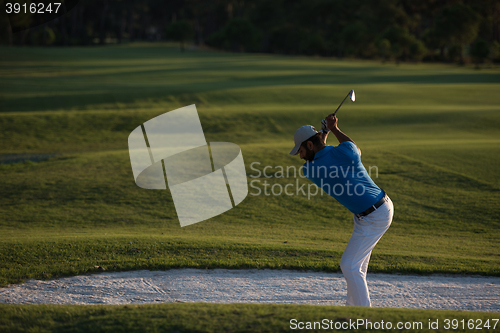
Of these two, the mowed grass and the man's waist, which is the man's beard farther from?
the mowed grass

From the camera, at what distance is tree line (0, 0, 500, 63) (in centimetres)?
6228

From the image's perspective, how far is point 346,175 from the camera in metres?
→ 5.16

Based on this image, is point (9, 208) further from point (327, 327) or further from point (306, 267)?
point (327, 327)

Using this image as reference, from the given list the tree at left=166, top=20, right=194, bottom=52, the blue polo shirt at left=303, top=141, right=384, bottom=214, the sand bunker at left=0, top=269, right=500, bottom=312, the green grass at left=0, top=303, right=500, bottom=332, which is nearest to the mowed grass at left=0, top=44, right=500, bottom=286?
the sand bunker at left=0, top=269, right=500, bottom=312

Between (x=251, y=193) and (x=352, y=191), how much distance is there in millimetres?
7021

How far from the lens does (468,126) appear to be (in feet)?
65.8

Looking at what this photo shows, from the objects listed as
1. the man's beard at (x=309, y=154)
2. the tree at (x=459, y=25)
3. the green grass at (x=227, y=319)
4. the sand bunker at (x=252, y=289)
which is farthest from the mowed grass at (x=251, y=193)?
the tree at (x=459, y=25)

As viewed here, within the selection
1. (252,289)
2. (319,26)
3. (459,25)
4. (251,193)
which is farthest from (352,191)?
(319,26)

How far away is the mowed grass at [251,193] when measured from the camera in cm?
779

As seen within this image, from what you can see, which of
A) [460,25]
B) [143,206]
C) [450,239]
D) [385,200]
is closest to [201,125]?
[143,206]

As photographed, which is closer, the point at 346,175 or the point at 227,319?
the point at 227,319

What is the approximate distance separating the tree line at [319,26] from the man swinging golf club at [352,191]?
52.8 metres

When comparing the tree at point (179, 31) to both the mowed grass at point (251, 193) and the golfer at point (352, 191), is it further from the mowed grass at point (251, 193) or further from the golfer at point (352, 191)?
the golfer at point (352, 191)
